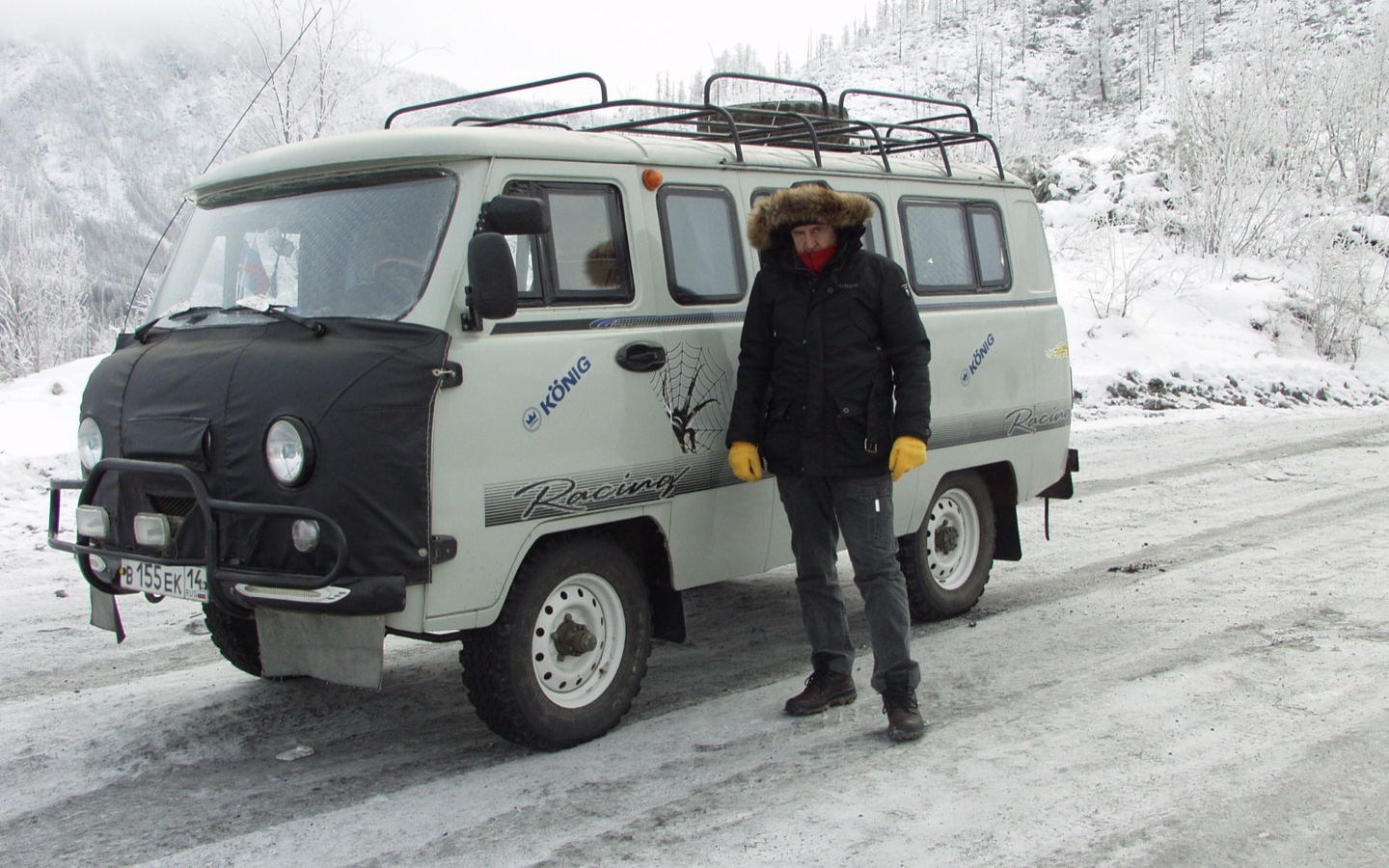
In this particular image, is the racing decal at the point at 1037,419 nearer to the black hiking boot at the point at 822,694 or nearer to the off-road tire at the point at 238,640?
the black hiking boot at the point at 822,694

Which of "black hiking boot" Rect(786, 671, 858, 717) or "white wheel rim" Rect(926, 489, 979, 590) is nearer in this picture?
"black hiking boot" Rect(786, 671, 858, 717)

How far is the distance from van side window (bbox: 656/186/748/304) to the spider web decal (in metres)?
0.27

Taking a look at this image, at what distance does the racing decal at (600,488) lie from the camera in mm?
4699

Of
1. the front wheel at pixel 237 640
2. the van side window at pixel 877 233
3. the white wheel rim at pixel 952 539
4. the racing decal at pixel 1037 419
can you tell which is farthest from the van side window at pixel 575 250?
the racing decal at pixel 1037 419

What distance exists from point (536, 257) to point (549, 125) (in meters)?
1.52

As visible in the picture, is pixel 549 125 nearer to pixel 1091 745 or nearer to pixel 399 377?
pixel 399 377

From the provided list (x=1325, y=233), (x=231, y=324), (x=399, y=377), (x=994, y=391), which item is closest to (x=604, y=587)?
(x=399, y=377)

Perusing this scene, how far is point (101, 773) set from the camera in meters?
4.91

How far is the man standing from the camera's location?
5.16 m

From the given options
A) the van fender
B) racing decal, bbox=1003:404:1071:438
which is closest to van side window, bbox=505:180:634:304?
the van fender

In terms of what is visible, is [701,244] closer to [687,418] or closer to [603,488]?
[687,418]

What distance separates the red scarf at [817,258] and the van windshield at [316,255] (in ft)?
4.92

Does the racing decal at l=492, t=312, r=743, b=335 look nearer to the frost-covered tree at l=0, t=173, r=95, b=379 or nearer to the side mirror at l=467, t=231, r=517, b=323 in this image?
the side mirror at l=467, t=231, r=517, b=323

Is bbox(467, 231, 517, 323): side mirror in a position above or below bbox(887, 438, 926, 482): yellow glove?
above
